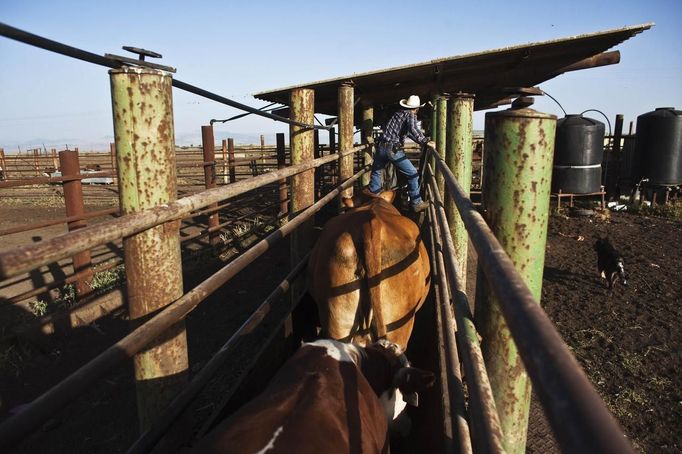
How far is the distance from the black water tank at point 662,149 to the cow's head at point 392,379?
13442mm

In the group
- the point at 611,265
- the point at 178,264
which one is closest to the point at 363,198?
the point at 178,264

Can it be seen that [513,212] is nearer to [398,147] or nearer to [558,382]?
[558,382]

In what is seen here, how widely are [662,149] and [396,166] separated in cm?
988

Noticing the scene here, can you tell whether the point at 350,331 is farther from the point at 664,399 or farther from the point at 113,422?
the point at 664,399

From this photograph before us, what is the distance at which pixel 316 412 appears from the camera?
1525mm

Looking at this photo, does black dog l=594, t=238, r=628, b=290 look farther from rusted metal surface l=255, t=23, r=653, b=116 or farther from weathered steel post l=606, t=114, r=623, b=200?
weathered steel post l=606, t=114, r=623, b=200

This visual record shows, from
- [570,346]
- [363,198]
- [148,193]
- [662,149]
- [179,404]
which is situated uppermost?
[148,193]

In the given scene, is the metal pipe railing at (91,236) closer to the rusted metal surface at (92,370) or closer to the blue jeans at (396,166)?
the rusted metal surface at (92,370)

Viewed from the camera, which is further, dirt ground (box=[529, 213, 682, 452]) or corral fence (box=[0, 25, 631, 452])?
dirt ground (box=[529, 213, 682, 452])

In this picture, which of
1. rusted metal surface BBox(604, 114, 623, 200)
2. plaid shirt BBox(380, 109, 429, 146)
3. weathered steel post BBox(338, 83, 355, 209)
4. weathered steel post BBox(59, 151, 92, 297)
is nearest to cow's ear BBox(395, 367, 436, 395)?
weathered steel post BBox(338, 83, 355, 209)

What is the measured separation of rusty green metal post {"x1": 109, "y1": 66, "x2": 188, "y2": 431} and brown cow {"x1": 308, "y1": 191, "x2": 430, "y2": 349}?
1.38 metres

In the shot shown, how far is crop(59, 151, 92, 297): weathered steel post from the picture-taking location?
19.0ft

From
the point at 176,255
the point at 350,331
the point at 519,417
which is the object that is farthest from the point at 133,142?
the point at 350,331

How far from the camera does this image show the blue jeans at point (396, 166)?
6832mm
